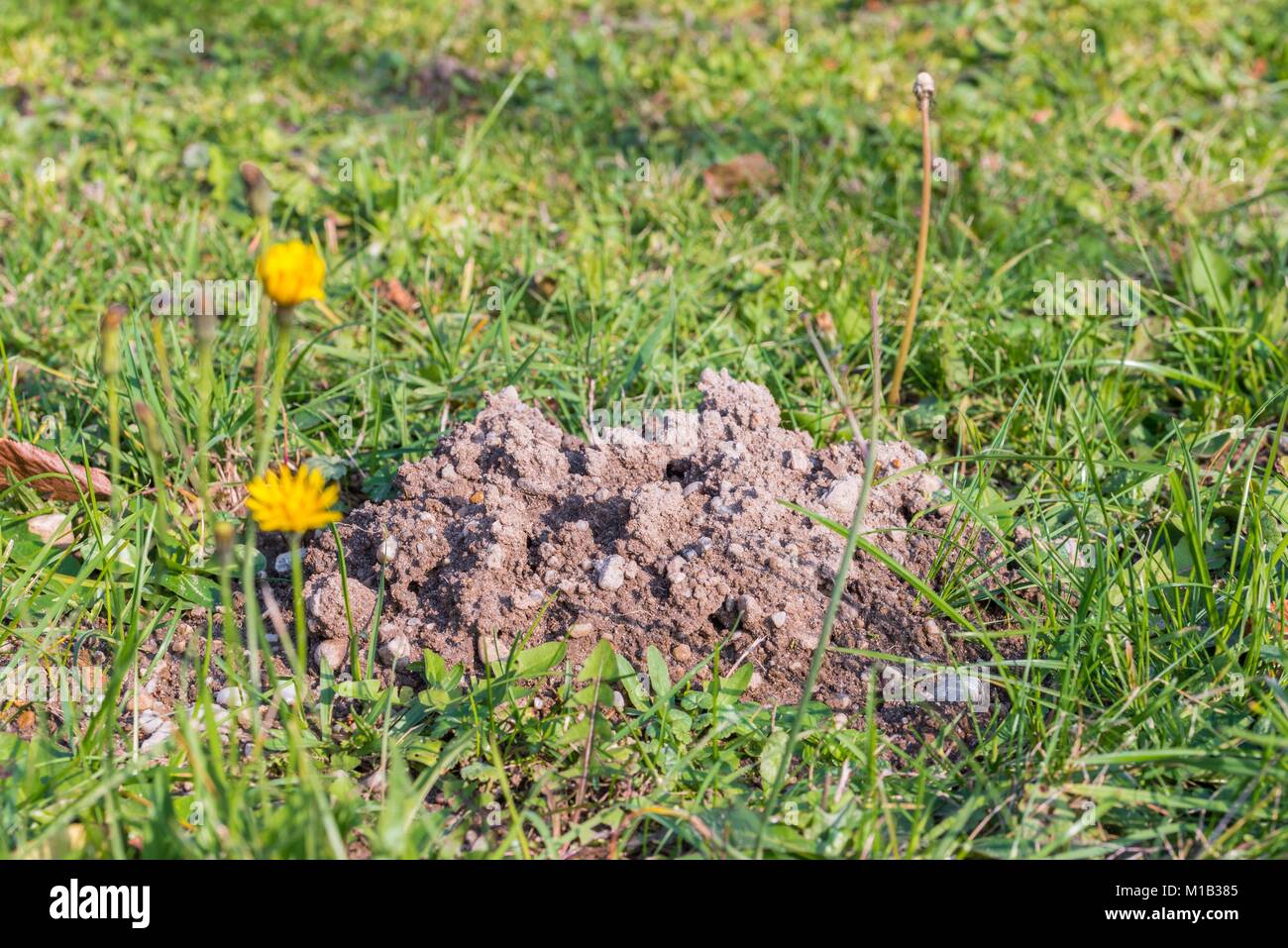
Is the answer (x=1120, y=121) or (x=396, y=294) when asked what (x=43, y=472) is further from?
(x=1120, y=121)

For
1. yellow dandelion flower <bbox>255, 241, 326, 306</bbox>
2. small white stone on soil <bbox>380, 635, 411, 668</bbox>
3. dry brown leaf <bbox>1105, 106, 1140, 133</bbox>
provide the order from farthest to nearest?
dry brown leaf <bbox>1105, 106, 1140, 133</bbox> < small white stone on soil <bbox>380, 635, 411, 668</bbox> < yellow dandelion flower <bbox>255, 241, 326, 306</bbox>

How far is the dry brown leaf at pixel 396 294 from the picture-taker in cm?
328

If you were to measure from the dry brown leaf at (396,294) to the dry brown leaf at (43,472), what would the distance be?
1050 millimetres

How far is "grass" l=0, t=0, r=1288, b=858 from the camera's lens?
1.78 metres

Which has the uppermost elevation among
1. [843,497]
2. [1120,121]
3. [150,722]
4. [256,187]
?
[1120,121]

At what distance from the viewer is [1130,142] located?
4016 millimetres

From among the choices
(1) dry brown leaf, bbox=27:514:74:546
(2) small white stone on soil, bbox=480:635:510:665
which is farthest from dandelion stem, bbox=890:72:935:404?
(1) dry brown leaf, bbox=27:514:74:546

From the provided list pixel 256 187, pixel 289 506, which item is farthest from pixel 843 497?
pixel 256 187

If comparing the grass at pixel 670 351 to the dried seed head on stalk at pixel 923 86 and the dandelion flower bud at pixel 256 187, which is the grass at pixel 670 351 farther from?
the dried seed head on stalk at pixel 923 86

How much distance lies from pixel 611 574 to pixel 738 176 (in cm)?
217

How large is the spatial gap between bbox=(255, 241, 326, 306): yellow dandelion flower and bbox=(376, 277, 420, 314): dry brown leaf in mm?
1796

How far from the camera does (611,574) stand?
211 centimetres

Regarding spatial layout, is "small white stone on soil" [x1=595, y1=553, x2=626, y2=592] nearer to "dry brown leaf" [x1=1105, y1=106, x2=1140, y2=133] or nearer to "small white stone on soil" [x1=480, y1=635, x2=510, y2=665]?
"small white stone on soil" [x1=480, y1=635, x2=510, y2=665]
